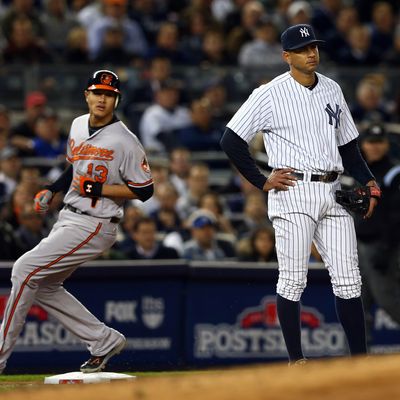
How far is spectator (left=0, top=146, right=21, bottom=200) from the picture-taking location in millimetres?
12484

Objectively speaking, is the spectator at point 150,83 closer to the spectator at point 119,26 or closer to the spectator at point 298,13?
the spectator at point 119,26

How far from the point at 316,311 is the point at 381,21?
712cm

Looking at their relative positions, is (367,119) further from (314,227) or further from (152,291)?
(314,227)

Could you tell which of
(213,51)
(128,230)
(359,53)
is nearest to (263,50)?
(213,51)

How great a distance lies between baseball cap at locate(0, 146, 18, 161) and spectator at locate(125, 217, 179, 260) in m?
1.77

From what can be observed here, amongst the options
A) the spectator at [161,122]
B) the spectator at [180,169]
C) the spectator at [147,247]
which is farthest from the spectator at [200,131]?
the spectator at [147,247]

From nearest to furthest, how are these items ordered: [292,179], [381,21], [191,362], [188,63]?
[292,179] → [191,362] → [188,63] → [381,21]

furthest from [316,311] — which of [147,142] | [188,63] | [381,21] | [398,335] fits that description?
[381,21]

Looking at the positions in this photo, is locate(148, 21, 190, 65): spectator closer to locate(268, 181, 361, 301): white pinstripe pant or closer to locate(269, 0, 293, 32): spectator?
locate(269, 0, 293, 32): spectator

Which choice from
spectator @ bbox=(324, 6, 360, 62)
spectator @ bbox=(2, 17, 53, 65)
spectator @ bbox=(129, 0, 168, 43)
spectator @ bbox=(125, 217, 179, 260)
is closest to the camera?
spectator @ bbox=(125, 217, 179, 260)

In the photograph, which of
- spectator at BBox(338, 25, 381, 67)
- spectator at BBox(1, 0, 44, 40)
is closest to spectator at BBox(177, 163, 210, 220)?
spectator at BBox(1, 0, 44, 40)

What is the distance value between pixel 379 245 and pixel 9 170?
4.14 metres

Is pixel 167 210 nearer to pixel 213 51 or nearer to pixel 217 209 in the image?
pixel 217 209

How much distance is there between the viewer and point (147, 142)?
46.9 feet
